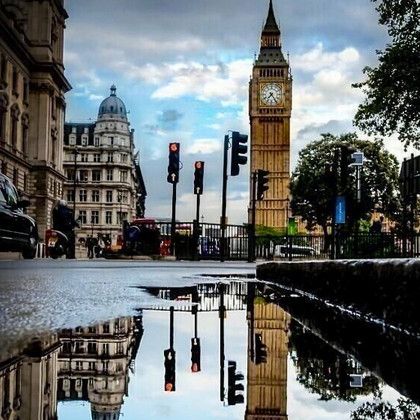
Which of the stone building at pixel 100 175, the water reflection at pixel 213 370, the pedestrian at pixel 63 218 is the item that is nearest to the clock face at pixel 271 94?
the stone building at pixel 100 175

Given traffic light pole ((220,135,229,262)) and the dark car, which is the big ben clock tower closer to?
traffic light pole ((220,135,229,262))

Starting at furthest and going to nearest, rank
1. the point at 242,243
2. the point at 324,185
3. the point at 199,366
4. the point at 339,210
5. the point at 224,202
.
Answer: the point at 324,185 < the point at 242,243 < the point at 224,202 < the point at 339,210 < the point at 199,366

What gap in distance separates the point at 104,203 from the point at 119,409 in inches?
4667

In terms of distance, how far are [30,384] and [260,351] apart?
1283 millimetres

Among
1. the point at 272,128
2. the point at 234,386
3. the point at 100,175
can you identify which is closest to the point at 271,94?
the point at 272,128

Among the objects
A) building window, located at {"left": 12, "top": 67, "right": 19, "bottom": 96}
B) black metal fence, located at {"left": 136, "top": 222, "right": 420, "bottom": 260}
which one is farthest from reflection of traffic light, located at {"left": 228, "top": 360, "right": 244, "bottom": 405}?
building window, located at {"left": 12, "top": 67, "right": 19, "bottom": 96}

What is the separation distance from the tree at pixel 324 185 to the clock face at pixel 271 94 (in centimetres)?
7971

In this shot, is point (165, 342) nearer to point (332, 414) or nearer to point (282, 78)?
point (332, 414)

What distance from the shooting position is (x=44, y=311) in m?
4.20

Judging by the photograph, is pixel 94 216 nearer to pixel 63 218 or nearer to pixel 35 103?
pixel 35 103

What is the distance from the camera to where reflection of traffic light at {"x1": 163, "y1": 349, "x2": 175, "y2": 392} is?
210 cm

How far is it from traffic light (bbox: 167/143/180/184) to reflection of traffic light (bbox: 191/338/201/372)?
20.6 metres

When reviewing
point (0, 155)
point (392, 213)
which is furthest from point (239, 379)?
point (392, 213)

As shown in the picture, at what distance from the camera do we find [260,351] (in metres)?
3.04
